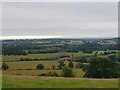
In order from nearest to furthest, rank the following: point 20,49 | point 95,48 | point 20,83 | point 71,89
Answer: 1. point 71,89
2. point 20,83
3. point 20,49
4. point 95,48

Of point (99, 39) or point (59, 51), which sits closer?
point (59, 51)

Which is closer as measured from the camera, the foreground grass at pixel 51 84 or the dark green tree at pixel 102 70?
the foreground grass at pixel 51 84

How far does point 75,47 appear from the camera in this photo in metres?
54.3

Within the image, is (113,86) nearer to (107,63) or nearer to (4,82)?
(4,82)

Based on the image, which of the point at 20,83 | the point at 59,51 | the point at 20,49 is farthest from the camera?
the point at 59,51

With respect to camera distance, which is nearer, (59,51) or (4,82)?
(4,82)

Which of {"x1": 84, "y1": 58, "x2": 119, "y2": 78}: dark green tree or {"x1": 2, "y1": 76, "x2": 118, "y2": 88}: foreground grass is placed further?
{"x1": 84, "y1": 58, "x2": 119, "y2": 78}: dark green tree

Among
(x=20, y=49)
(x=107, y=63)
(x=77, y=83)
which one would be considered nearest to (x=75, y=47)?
(x=20, y=49)

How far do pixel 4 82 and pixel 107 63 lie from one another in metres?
11.5

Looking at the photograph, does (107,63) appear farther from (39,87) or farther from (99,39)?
(99,39)

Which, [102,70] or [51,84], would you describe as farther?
[102,70]

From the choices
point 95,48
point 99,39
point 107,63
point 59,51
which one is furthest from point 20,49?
point 107,63

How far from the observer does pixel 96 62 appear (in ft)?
76.6

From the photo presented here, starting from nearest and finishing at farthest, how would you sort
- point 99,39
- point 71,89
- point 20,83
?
1. point 71,89
2. point 20,83
3. point 99,39
